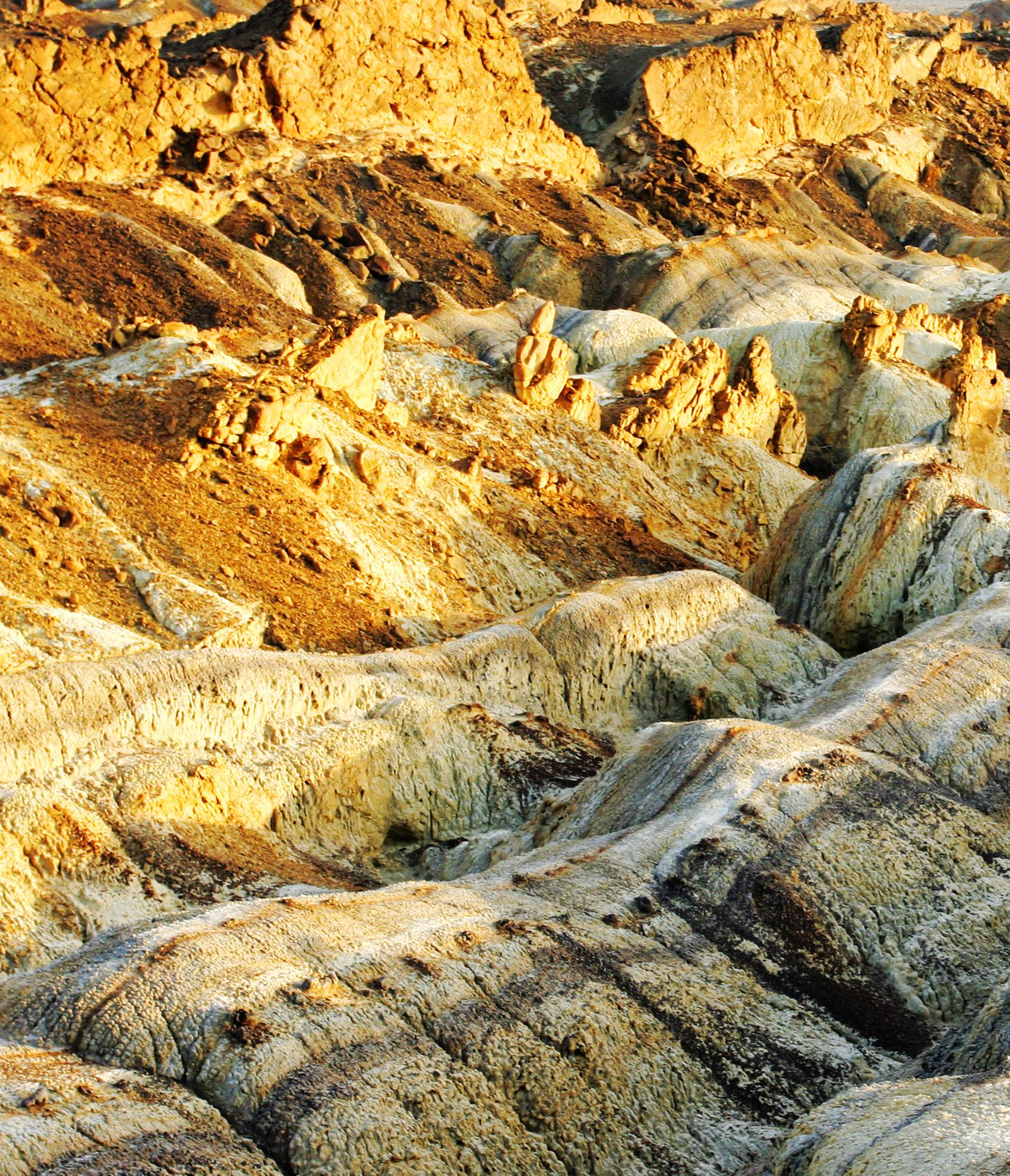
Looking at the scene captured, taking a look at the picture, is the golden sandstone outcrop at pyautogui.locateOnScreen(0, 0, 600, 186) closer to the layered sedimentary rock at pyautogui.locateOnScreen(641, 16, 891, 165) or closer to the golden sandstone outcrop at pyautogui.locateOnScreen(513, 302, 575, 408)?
the layered sedimentary rock at pyautogui.locateOnScreen(641, 16, 891, 165)

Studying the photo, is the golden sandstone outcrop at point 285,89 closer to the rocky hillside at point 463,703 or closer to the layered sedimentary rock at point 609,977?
the rocky hillside at point 463,703

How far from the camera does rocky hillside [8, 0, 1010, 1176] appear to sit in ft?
42.6

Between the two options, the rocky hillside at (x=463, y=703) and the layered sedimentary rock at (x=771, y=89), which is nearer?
the rocky hillside at (x=463, y=703)

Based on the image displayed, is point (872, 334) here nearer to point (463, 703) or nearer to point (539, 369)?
point (539, 369)

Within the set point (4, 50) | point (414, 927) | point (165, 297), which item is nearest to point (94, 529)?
point (414, 927)

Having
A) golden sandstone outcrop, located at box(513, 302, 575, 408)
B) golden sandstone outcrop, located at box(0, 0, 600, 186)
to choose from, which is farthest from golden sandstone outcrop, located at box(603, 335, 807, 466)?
golden sandstone outcrop, located at box(0, 0, 600, 186)

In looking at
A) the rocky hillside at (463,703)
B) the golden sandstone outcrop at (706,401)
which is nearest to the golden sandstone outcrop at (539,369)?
the rocky hillside at (463,703)

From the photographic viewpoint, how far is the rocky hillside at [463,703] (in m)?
13.0

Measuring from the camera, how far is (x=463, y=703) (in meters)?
23.5

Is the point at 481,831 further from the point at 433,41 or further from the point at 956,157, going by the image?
the point at 956,157

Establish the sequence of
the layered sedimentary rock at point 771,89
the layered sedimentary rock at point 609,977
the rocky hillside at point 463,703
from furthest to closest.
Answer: the layered sedimentary rock at point 771,89 → the rocky hillside at point 463,703 → the layered sedimentary rock at point 609,977

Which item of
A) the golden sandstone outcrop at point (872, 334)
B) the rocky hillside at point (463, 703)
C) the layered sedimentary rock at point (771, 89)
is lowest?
the rocky hillside at point (463, 703)

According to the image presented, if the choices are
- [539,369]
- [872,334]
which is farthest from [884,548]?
[872,334]

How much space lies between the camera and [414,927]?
47.6 feet
